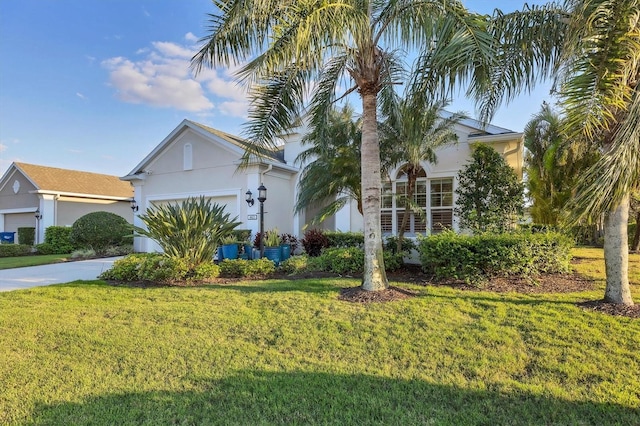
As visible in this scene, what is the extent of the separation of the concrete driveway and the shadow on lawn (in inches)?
308

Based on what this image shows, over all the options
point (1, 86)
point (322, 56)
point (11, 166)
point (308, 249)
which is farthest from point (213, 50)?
point (11, 166)

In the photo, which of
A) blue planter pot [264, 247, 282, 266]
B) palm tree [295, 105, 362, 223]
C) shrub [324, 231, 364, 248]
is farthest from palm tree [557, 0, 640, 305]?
blue planter pot [264, 247, 282, 266]

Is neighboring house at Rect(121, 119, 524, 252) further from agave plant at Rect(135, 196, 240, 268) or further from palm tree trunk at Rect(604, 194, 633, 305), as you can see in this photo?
palm tree trunk at Rect(604, 194, 633, 305)

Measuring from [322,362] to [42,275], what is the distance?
1098 centimetres

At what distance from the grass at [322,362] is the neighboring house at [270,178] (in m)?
7.59

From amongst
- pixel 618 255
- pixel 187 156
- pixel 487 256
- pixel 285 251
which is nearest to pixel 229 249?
pixel 285 251

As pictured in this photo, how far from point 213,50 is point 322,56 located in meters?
2.31

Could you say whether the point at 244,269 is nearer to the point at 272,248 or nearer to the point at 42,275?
the point at 272,248

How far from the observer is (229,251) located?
494 inches

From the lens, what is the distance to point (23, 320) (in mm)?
5824

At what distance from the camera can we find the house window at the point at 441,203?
13.9 meters

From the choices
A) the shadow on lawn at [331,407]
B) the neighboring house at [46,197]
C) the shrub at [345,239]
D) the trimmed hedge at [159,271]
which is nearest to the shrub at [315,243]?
the shrub at [345,239]

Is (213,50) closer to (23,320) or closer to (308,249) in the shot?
(23,320)

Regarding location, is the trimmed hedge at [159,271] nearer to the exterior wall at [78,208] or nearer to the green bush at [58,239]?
the green bush at [58,239]
